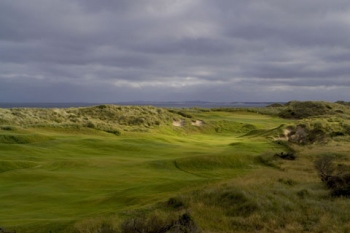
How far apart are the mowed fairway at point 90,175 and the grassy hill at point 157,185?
0.06 metres

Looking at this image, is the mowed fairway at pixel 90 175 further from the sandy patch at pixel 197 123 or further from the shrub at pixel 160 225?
the sandy patch at pixel 197 123

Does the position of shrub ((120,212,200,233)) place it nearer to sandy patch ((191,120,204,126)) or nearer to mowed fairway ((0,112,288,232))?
mowed fairway ((0,112,288,232))

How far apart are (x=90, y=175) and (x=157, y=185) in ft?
25.4

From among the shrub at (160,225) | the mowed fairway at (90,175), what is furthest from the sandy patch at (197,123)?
the shrub at (160,225)

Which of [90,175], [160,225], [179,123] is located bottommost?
[90,175]

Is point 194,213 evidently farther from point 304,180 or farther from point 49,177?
point 49,177

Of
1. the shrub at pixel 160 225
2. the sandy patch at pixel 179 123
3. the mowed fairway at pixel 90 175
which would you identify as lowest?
the mowed fairway at pixel 90 175

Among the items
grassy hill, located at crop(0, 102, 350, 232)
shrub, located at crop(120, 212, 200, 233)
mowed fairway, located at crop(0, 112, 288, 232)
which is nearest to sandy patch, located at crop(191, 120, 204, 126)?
grassy hill, located at crop(0, 102, 350, 232)

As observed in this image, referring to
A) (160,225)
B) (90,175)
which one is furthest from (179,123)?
(160,225)

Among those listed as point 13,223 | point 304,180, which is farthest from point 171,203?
point 304,180

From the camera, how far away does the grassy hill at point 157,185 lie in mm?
12945

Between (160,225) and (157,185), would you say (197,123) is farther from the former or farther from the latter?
(160,225)

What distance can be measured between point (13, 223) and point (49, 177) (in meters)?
11.9

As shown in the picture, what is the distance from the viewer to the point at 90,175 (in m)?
27.0
